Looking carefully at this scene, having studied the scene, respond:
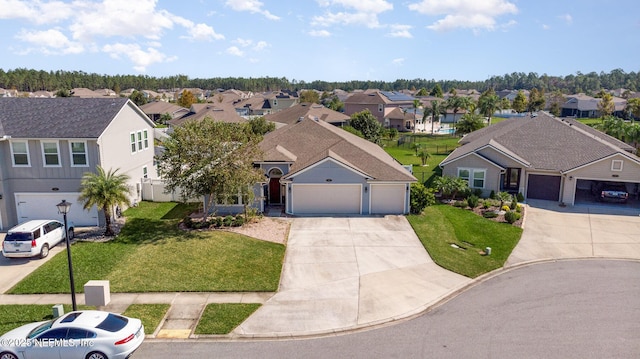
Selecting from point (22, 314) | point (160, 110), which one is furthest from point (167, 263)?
point (160, 110)

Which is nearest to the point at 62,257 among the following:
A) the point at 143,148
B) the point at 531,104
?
the point at 143,148

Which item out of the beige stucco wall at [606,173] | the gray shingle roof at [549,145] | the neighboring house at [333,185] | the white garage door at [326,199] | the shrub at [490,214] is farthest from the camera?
the gray shingle roof at [549,145]

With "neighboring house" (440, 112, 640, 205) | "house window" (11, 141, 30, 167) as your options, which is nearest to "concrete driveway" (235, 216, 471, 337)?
"neighboring house" (440, 112, 640, 205)

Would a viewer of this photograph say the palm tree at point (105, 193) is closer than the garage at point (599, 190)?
Yes

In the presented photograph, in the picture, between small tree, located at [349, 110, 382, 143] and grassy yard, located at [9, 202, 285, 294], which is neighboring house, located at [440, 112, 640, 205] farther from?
small tree, located at [349, 110, 382, 143]

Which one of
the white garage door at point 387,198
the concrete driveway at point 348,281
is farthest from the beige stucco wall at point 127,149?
the white garage door at point 387,198

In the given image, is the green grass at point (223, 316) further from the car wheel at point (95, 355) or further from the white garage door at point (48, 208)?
the white garage door at point (48, 208)
